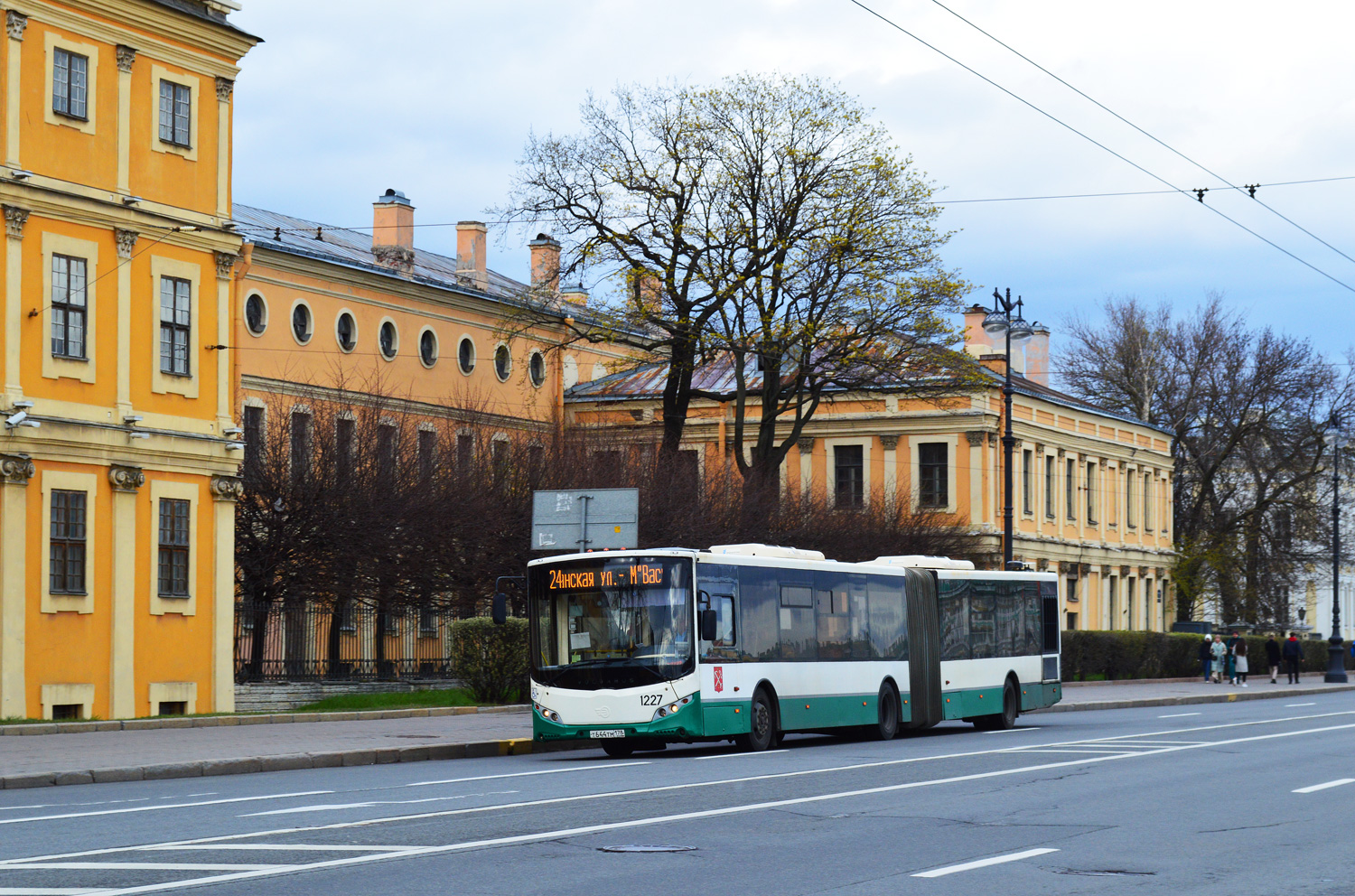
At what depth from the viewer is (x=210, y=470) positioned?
35344 millimetres

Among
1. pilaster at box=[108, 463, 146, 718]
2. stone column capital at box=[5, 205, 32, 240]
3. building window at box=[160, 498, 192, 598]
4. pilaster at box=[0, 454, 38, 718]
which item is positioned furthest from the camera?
building window at box=[160, 498, 192, 598]

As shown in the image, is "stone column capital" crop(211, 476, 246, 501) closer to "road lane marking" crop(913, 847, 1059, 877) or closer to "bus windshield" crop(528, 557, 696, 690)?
"bus windshield" crop(528, 557, 696, 690)

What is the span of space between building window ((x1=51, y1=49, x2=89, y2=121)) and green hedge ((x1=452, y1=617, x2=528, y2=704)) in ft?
37.6

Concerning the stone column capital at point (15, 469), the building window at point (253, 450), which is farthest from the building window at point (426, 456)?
the stone column capital at point (15, 469)

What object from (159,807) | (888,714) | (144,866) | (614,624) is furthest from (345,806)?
(888,714)

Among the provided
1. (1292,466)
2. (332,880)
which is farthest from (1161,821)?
(1292,466)

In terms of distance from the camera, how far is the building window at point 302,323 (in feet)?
172

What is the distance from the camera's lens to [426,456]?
44562mm

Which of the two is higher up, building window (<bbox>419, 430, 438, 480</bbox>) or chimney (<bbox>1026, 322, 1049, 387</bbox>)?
chimney (<bbox>1026, 322, 1049, 387</bbox>)

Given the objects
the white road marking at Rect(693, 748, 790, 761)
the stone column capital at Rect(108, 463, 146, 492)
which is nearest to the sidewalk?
the white road marking at Rect(693, 748, 790, 761)

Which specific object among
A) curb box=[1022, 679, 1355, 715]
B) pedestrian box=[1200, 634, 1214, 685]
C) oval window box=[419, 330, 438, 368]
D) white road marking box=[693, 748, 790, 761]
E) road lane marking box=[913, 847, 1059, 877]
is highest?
oval window box=[419, 330, 438, 368]

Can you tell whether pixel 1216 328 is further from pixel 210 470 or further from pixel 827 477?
pixel 210 470

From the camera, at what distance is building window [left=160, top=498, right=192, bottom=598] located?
3431cm

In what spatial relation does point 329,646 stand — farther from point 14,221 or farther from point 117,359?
point 14,221
